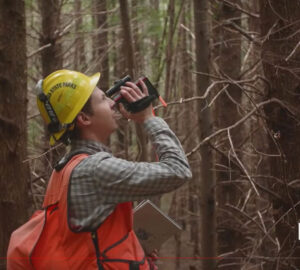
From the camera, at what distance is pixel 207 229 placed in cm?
500

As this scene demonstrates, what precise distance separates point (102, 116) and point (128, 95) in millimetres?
197

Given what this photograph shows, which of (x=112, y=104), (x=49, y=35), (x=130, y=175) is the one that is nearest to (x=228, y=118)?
(x=49, y=35)

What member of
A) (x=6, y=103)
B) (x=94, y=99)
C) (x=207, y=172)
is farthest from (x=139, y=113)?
(x=207, y=172)

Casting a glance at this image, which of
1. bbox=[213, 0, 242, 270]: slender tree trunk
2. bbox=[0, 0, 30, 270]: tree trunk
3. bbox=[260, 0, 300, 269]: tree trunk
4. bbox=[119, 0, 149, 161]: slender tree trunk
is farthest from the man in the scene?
bbox=[213, 0, 242, 270]: slender tree trunk

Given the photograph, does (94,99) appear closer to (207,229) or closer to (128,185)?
(128,185)

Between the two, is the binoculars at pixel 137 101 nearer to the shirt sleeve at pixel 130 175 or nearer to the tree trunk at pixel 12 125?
the shirt sleeve at pixel 130 175

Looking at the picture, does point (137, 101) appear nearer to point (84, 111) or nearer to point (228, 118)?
point (84, 111)

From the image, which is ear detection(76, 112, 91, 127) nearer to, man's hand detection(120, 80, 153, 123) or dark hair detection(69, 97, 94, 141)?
dark hair detection(69, 97, 94, 141)

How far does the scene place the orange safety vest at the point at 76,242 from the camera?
214 cm

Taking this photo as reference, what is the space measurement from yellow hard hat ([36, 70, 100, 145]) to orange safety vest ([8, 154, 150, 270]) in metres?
0.23

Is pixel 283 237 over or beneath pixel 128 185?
beneath

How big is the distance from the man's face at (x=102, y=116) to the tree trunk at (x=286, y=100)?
1.75 m

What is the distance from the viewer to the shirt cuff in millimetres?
2338

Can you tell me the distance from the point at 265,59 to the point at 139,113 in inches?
73.3
